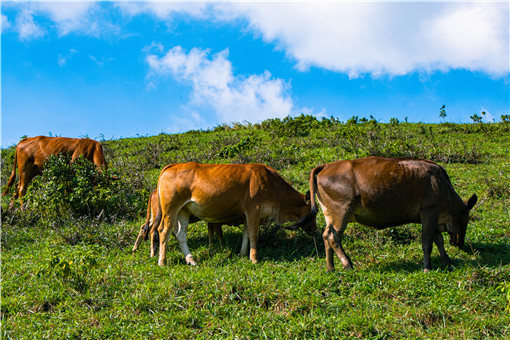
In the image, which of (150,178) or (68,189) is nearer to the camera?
(68,189)

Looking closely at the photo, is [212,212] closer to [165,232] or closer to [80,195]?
[165,232]

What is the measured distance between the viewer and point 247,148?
15.1 m

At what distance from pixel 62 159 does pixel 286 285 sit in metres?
6.83

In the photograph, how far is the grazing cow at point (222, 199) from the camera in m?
7.26

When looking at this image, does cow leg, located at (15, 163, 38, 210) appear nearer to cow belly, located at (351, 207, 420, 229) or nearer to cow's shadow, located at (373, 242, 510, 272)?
cow belly, located at (351, 207, 420, 229)

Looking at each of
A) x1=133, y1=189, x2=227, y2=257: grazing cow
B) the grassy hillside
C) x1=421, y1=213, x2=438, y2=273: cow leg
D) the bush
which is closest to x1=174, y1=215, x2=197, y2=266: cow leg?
the grassy hillside

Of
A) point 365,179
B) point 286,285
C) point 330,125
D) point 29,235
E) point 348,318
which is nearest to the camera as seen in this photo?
point 348,318

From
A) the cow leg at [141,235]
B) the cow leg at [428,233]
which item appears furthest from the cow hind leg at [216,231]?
the cow leg at [428,233]

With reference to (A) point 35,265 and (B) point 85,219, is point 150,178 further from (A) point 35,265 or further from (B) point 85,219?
(A) point 35,265

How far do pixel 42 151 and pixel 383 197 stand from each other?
9.35 metres

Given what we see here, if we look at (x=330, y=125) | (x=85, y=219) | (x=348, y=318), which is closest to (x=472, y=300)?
(x=348, y=318)

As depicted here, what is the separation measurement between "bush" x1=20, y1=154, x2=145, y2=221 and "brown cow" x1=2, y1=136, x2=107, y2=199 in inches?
42.5

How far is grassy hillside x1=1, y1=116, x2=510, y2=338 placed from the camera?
16.6 feet

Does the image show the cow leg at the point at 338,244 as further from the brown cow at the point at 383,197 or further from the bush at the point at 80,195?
the bush at the point at 80,195
